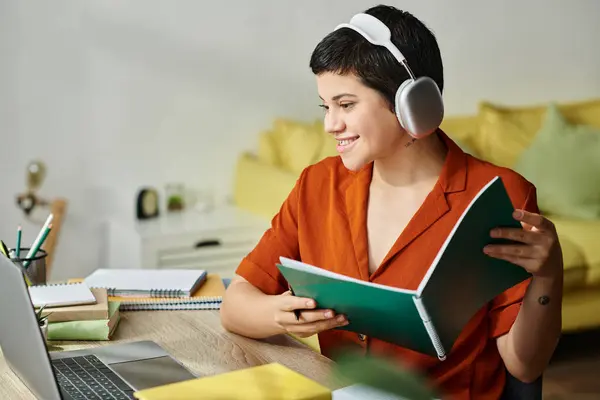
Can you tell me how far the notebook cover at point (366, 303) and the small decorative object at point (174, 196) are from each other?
8.50 feet

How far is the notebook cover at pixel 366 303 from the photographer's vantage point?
116 cm

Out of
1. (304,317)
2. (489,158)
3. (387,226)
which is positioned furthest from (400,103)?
(489,158)

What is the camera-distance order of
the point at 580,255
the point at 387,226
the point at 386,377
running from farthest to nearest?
1. the point at 580,255
2. the point at 387,226
3. the point at 386,377

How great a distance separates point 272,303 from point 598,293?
223cm

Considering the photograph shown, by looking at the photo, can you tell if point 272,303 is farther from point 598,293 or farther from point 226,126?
point 226,126

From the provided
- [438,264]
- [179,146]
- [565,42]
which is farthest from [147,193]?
[438,264]

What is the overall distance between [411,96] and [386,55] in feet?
0.33

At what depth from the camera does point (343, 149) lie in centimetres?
144

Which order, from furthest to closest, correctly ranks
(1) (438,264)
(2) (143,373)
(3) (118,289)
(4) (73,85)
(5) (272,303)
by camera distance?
(4) (73,85), (3) (118,289), (5) (272,303), (2) (143,373), (1) (438,264)

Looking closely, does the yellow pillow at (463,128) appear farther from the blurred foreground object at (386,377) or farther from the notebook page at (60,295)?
the blurred foreground object at (386,377)

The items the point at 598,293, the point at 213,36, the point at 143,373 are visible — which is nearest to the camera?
the point at 143,373

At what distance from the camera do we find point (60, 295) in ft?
4.96

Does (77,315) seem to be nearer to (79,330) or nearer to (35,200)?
(79,330)

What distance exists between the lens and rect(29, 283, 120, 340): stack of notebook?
145 centimetres
